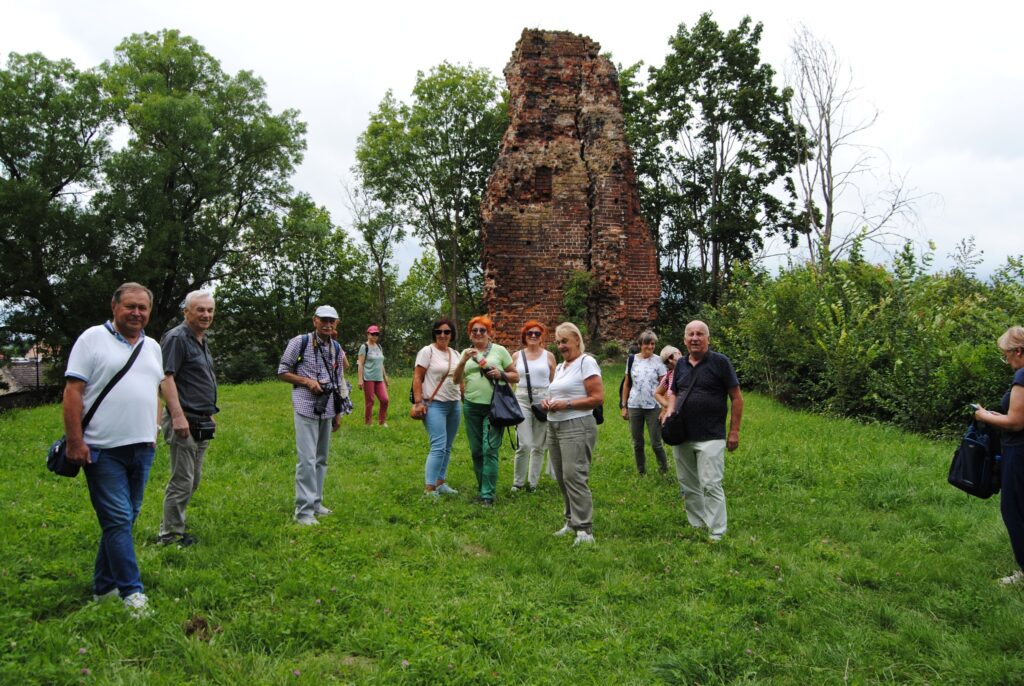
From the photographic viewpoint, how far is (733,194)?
28219 millimetres

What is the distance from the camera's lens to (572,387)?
5730mm

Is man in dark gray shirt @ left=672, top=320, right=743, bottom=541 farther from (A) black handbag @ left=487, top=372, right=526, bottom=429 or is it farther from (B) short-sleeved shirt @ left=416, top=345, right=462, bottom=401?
(B) short-sleeved shirt @ left=416, top=345, right=462, bottom=401

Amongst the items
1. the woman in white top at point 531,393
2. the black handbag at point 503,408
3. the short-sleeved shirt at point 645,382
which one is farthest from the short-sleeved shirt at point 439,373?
the short-sleeved shirt at point 645,382

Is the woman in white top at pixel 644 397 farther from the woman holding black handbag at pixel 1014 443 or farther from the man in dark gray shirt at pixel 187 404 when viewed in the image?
the man in dark gray shirt at pixel 187 404

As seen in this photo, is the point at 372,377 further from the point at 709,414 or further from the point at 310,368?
the point at 709,414

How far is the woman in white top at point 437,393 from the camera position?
693cm

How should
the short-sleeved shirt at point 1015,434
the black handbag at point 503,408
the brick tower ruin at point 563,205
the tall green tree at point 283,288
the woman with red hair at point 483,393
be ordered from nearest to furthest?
1. the short-sleeved shirt at point 1015,434
2. the black handbag at point 503,408
3. the woman with red hair at point 483,393
4. the brick tower ruin at point 563,205
5. the tall green tree at point 283,288

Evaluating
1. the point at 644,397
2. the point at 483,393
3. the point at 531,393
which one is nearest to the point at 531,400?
the point at 531,393

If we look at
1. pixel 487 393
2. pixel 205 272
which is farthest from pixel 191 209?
pixel 487 393

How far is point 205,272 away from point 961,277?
26.7 m

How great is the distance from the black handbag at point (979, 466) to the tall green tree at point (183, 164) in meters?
25.8

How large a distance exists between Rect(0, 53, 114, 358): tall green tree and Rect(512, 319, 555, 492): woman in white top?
73.4ft

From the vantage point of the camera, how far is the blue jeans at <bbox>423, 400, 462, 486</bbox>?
693cm

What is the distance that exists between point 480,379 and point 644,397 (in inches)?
95.8
